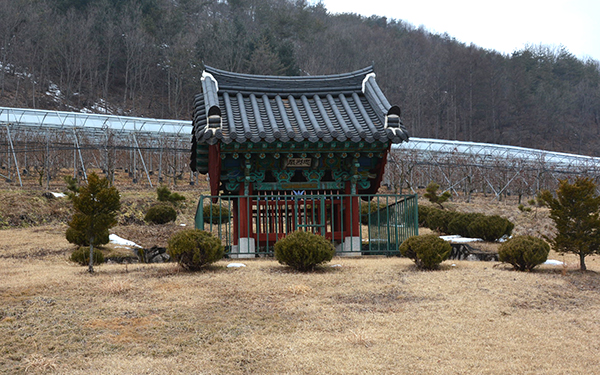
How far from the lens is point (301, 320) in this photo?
18.4ft

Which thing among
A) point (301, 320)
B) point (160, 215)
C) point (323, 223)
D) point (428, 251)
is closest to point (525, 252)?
point (428, 251)

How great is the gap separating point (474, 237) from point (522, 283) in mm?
7944

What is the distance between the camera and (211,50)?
1977 inches

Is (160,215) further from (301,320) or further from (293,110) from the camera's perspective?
(301,320)

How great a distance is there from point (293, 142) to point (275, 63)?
3994 cm

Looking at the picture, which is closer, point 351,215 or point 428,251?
point 428,251

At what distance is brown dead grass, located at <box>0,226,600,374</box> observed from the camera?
14.7 feet

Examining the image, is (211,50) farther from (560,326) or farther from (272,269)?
(560,326)

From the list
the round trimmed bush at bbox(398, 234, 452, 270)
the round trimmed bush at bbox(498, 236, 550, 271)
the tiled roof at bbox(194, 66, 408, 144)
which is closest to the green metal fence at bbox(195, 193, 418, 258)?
the tiled roof at bbox(194, 66, 408, 144)

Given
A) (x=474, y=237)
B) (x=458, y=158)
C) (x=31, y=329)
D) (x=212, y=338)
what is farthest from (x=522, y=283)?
(x=458, y=158)

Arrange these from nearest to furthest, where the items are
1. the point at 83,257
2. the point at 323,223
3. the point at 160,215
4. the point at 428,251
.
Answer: the point at 428,251
the point at 83,257
the point at 323,223
the point at 160,215

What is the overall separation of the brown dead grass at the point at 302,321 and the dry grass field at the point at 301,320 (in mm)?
17

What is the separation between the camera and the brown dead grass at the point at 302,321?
447 centimetres

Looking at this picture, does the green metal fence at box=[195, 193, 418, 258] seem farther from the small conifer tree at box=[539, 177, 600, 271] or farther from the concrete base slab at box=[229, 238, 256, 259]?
the small conifer tree at box=[539, 177, 600, 271]
